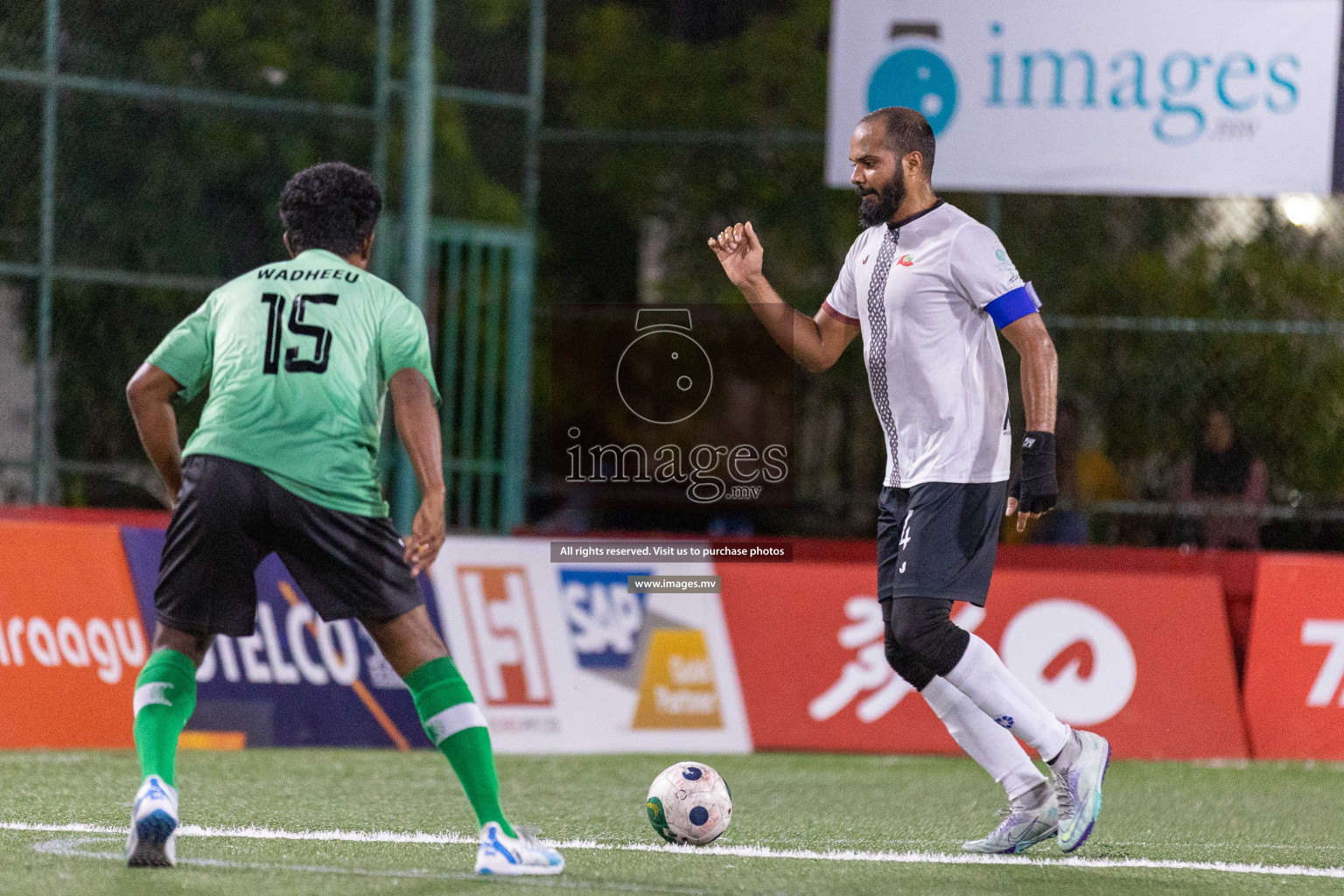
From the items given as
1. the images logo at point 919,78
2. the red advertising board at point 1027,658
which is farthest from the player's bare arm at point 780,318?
the images logo at point 919,78

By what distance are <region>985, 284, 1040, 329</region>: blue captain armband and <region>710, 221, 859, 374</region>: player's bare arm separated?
549 mm

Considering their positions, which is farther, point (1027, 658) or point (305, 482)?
point (1027, 658)

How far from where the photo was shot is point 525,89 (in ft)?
42.5

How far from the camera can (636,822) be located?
20.2ft

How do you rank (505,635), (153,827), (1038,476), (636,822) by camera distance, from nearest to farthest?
(153,827) → (1038,476) → (636,822) → (505,635)

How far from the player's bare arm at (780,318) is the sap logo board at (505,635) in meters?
3.46

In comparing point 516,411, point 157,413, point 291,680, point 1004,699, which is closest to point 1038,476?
point 1004,699

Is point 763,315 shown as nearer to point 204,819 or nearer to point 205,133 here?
point 204,819

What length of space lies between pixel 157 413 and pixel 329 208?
27.7 inches

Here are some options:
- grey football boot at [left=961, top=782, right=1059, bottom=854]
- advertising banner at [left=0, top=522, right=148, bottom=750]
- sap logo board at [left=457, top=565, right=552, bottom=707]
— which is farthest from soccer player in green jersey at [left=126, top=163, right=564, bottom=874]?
sap logo board at [left=457, top=565, right=552, bottom=707]

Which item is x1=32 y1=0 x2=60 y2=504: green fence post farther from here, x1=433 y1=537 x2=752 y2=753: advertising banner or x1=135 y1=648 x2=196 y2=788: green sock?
x1=135 y1=648 x2=196 y2=788: green sock

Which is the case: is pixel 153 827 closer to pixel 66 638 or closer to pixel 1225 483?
pixel 66 638

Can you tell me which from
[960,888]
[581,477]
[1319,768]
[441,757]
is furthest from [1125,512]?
[960,888]

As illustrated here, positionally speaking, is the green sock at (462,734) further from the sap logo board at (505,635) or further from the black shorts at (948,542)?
the sap logo board at (505,635)
